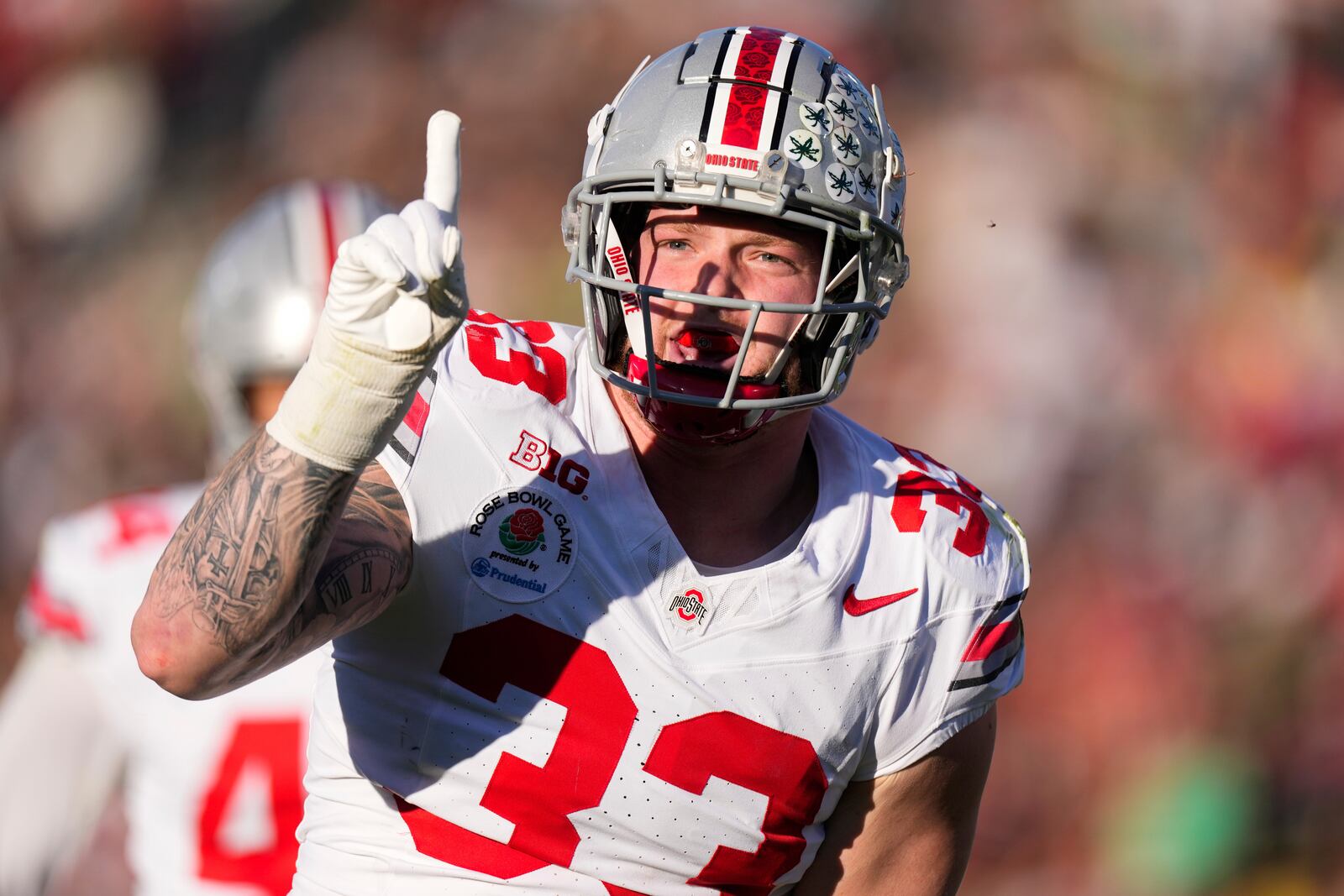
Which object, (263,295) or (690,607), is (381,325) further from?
(263,295)

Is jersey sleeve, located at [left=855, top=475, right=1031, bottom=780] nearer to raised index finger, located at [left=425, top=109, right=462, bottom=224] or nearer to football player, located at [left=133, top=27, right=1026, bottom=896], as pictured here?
football player, located at [left=133, top=27, right=1026, bottom=896]

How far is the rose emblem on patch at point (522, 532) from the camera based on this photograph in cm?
184

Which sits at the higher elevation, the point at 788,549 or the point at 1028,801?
the point at 788,549

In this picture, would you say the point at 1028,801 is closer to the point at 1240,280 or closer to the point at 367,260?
the point at 1240,280

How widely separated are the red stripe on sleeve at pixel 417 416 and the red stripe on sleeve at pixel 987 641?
0.81m

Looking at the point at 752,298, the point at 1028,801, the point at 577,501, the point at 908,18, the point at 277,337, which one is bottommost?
the point at 1028,801

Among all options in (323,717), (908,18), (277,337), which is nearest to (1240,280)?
(908,18)

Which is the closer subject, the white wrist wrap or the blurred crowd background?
the white wrist wrap

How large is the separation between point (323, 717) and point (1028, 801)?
352cm

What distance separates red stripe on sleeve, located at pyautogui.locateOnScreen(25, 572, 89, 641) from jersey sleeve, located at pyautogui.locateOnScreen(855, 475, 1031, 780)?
198 cm

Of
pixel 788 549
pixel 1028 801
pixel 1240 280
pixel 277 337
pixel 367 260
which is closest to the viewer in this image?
pixel 367 260

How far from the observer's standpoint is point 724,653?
1.93 metres

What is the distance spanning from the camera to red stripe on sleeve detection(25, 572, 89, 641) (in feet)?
10.8

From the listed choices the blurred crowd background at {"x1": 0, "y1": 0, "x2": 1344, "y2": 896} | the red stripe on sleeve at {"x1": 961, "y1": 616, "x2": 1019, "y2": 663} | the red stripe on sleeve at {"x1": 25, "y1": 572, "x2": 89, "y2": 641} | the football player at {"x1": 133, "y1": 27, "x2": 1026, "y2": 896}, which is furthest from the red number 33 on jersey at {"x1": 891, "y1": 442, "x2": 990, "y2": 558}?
the blurred crowd background at {"x1": 0, "y1": 0, "x2": 1344, "y2": 896}
